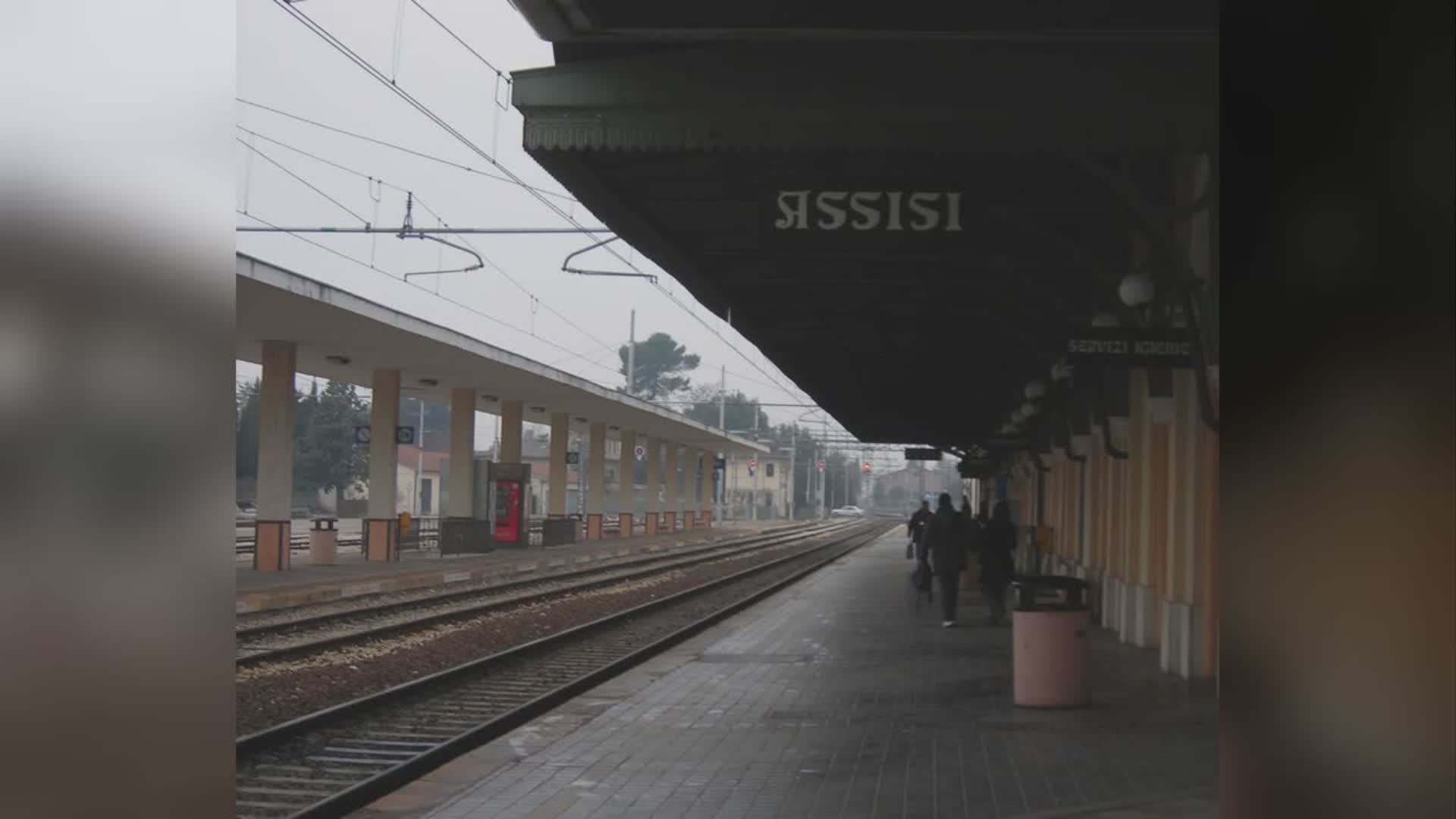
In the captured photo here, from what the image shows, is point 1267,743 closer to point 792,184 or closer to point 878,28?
point 878,28

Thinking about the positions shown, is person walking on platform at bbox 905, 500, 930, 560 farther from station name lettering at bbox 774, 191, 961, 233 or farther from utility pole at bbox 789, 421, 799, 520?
utility pole at bbox 789, 421, 799, 520

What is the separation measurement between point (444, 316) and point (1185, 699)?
28.1 meters

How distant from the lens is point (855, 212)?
368 inches

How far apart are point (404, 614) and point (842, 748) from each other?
12.8 metres

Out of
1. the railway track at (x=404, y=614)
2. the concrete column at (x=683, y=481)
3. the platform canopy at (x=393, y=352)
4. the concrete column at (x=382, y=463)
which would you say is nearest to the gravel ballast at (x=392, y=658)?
the railway track at (x=404, y=614)

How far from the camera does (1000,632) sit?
1809 cm

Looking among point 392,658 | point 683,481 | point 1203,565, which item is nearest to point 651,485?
point 683,481

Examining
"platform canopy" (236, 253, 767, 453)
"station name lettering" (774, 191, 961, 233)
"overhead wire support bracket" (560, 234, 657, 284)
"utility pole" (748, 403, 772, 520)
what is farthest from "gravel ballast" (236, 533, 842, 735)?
"utility pole" (748, 403, 772, 520)

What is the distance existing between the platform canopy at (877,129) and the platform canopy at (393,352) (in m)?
10.9

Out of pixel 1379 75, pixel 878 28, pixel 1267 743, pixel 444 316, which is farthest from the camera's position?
pixel 444 316

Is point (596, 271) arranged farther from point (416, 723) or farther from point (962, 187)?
point (416, 723)

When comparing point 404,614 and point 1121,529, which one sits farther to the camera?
point 404,614

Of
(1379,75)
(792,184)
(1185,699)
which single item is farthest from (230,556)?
(1185,699)

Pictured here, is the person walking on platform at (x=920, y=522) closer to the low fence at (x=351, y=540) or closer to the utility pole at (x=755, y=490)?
the low fence at (x=351, y=540)
